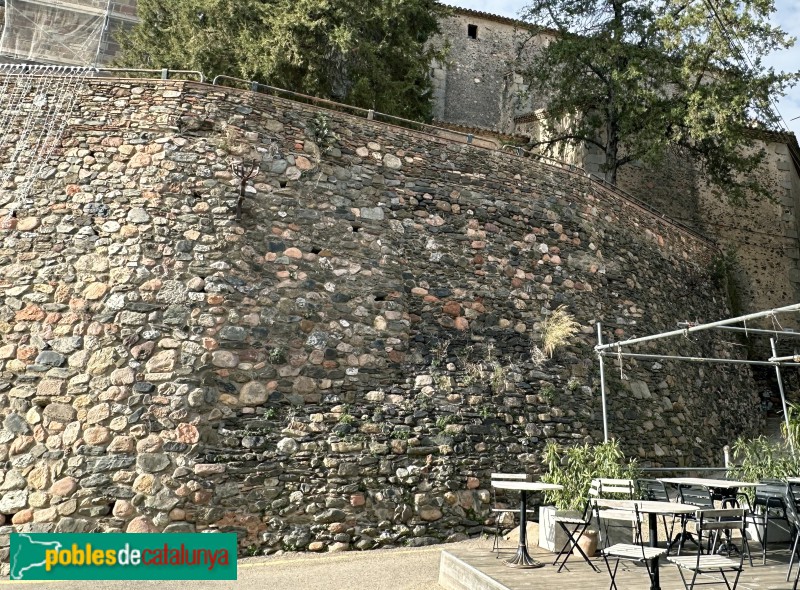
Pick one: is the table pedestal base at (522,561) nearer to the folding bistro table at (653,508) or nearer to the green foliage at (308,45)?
the folding bistro table at (653,508)

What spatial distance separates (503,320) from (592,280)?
1.95 meters

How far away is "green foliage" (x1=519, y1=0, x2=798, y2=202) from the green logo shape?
1197 cm

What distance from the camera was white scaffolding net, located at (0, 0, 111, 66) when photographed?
47.7 feet

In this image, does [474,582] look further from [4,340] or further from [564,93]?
[564,93]

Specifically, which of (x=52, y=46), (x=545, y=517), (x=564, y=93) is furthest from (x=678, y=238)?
(x=52, y=46)

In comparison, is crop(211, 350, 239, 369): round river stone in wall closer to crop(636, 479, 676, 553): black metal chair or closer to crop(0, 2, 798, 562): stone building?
crop(0, 2, 798, 562): stone building

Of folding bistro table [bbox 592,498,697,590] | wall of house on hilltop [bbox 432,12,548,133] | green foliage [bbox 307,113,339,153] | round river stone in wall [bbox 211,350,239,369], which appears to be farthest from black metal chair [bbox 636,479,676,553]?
wall of house on hilltop [bbox 432,12,548,133]

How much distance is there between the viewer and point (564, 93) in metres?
15.5

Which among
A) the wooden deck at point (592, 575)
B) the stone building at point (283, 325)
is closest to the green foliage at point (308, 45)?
the stone building at point (283, 325)

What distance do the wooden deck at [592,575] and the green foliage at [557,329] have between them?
3.51 metres

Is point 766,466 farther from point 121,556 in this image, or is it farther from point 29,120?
point 29,120

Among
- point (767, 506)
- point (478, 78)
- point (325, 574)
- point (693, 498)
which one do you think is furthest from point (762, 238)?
point (325, 574)

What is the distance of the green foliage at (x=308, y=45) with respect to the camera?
11664 mm

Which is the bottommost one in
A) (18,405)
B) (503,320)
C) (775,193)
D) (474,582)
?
(474,582)
